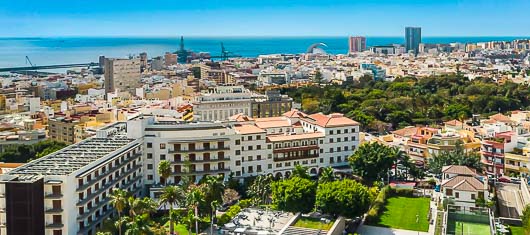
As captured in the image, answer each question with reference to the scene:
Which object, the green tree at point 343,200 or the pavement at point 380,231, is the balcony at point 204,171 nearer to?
the green tree at point 343,200

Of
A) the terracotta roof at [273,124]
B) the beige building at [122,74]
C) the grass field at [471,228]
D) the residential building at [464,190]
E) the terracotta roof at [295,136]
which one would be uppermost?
the beige building at [122,74]

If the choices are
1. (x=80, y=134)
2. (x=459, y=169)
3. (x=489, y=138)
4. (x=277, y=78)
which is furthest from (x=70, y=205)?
(x=277, y=78)

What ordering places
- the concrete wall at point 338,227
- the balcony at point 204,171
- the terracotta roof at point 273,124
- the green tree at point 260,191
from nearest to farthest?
the concrete wall at point 338,227, the green tree at point 260,191, the balcony at point 204,171, the terracotta roof at point 273,124

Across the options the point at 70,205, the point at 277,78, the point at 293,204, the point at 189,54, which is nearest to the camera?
the point at 70,205

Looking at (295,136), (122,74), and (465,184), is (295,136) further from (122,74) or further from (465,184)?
(122,74)

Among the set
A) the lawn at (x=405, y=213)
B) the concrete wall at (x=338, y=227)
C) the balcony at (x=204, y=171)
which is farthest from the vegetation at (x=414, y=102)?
the concrete wall at (x=338, y=227)

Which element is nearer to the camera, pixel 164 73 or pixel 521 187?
pixel 521 187

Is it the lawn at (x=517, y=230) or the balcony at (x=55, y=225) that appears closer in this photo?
the balcony at (x=55, y=225)

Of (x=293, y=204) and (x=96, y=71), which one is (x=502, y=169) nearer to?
(x=293, y=204)

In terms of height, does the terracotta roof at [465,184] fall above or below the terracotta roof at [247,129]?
below
